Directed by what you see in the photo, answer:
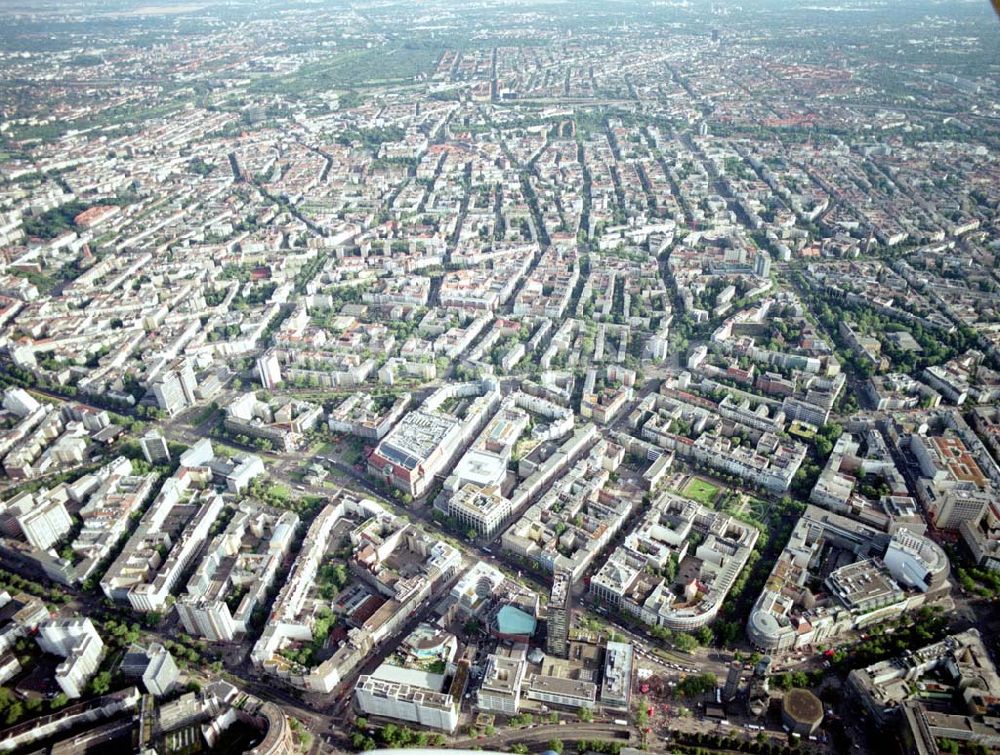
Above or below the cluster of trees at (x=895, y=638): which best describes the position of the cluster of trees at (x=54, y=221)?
below

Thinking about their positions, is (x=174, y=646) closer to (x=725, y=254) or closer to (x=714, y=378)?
(x=714, y=378)

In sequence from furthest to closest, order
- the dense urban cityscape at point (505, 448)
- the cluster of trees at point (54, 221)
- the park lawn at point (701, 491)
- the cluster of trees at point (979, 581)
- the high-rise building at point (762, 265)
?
1. the cluster of trees at point (54, 221)
2. the high-rise building at point (762, 265)
3. the park lawn at point (701, 491)
4. the cluster of trees at point (979, 581)
5. the dense urban cityscape at point (505, 448)

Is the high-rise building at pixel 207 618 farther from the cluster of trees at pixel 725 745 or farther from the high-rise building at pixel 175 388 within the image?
the cluster of trees at pixel 725 745

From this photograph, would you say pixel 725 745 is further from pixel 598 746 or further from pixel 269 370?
pixel 269 370

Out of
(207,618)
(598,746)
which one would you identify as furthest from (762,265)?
(207,618)

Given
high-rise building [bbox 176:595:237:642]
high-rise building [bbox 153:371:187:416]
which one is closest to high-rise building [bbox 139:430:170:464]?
high-rise building [bbox 153:371:187:416]

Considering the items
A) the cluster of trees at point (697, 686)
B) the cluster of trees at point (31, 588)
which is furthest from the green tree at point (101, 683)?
the cluster of trees at point (697, 686)
